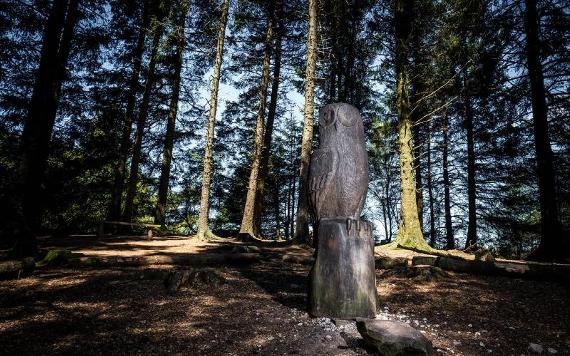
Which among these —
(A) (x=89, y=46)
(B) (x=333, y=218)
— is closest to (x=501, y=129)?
(B) (x=333, y=218)

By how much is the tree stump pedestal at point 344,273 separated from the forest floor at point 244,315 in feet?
0.64

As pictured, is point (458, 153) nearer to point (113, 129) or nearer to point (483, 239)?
point (483, 239)

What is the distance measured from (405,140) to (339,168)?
847 centimetres

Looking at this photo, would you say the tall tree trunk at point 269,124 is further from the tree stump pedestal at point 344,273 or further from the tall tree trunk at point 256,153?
the tree stump pedestal at point 344,273

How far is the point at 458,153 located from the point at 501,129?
7.29 meters

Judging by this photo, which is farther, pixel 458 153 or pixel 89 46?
pixel 458 153

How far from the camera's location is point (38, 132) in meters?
7.61

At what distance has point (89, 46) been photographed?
11812 mm

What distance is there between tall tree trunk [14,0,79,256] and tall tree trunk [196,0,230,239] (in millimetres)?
5292

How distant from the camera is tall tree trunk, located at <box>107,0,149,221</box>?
16.2 metres

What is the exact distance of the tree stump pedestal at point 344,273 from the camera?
403 centimetres

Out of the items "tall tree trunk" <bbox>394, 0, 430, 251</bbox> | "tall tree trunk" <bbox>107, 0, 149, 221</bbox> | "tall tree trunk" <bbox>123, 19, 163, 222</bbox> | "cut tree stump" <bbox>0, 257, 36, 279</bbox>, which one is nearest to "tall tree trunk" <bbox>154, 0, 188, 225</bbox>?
"tall tree trunk" <bbox>123, 19, 163, 222</bbox>

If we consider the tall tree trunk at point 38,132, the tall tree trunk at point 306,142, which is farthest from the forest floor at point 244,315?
the tall tree trunk at point 306,142

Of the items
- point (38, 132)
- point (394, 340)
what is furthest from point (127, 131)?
point (394, 340)
